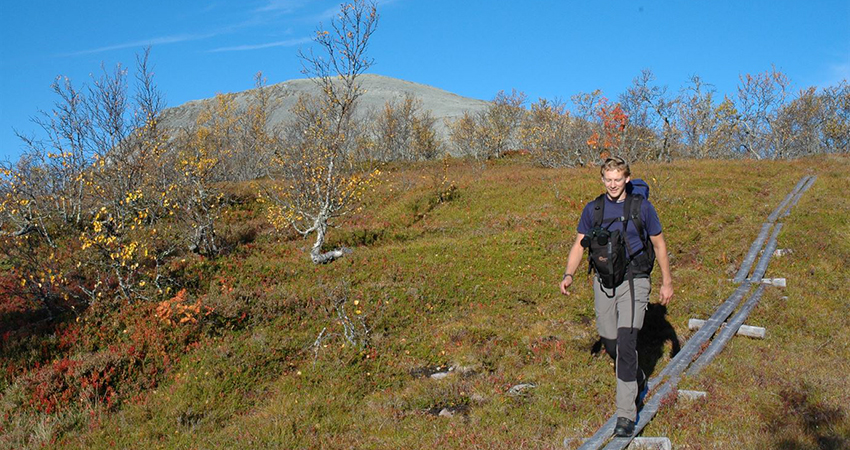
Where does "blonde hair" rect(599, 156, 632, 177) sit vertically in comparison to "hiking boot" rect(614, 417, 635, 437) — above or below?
above

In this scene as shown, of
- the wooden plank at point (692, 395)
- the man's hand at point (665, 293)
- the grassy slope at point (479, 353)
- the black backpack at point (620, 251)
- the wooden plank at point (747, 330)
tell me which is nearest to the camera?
the black backpack at point (620, 251)

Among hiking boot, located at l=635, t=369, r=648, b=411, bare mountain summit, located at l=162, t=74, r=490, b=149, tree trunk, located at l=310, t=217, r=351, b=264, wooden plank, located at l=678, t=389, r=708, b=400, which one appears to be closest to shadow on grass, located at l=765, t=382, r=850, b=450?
wooden plank, located at l=678, t=389, r=708, b=400

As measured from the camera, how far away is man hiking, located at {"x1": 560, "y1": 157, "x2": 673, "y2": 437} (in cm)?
582

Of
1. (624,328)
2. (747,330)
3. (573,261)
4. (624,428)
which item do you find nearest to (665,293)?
(624,328)

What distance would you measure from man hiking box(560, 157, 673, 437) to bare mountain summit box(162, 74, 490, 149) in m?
89.7

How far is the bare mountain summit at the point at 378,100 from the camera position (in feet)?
354

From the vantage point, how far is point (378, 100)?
115312mm

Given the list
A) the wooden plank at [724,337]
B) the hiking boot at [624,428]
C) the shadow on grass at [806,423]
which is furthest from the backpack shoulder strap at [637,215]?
the wooden plank at [724,337]

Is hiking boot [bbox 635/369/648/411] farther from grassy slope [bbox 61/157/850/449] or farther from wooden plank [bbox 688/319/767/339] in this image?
wooden plank [bbox 688/319/767/339]

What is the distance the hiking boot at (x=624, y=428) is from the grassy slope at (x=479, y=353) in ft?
1.17

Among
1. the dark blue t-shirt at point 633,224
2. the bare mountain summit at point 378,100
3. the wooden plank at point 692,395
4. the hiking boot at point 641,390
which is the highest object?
the bare mountain summit at point 378,100

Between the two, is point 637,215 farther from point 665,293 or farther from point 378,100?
point 378,100

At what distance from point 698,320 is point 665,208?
1172cm

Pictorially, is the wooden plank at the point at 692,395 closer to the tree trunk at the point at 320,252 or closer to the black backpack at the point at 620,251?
the black backpack at the point at 620,251
